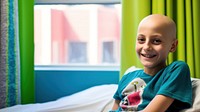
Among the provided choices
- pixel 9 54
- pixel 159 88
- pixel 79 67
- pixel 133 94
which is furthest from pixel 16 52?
pixel 159 88

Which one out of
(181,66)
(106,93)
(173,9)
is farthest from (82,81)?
(181,66)

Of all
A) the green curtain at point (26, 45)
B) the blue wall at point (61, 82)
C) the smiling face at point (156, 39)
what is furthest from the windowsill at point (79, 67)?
the smiling face at point (156, 39)

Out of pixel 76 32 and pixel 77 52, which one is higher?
pixel 76 32

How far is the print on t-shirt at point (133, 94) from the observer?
1087 millimetres

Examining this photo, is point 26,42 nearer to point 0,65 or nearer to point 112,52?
point 0,65

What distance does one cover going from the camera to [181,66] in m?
1.00

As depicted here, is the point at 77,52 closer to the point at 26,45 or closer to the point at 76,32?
the point at 76,32

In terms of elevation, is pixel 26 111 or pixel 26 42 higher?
pixel 26 42

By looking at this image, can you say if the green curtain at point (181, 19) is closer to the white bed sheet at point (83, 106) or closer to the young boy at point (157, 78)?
the white bed sheet at point (83, 106)

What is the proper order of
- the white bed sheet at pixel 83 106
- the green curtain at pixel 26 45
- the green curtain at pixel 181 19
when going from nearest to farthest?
the white bed sheet at pixel 83 106
the green curtain at pixel 181 19
the green curtain at pixel 26 45

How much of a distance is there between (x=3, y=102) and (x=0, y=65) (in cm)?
26

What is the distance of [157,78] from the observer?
1069mm

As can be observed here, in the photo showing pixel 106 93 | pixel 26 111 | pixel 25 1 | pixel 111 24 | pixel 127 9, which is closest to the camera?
pixel 26 111

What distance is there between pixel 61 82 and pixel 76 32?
45 cm
